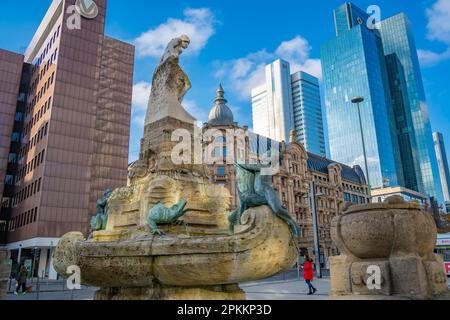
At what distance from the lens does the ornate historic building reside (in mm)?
49844

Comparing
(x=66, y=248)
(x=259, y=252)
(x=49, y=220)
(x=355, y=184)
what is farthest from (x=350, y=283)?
(x=355, y=184)

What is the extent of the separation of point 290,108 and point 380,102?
57.0 m

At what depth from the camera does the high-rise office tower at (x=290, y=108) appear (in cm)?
15725

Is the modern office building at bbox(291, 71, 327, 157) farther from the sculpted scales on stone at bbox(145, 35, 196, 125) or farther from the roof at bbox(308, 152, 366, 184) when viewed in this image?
the sculpted scales on stone at bbox(145, 35, 196, 125)

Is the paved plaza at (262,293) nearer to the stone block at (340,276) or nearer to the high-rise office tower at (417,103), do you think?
the stone block at (340,276)

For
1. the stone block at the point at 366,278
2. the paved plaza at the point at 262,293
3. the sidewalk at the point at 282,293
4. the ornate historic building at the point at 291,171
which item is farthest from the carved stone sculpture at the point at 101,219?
the ornate historic building at the point at 291,171

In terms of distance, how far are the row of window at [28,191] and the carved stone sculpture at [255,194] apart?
140 ft

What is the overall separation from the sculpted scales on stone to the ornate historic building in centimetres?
3262

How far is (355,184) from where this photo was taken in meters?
73.7

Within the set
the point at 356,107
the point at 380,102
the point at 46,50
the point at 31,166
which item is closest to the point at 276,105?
the point at 380,102

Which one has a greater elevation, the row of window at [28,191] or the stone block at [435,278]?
the row of window at [28,191]

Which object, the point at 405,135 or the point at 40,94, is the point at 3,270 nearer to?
the point at 40,94

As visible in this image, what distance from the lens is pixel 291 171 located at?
58.4 m
